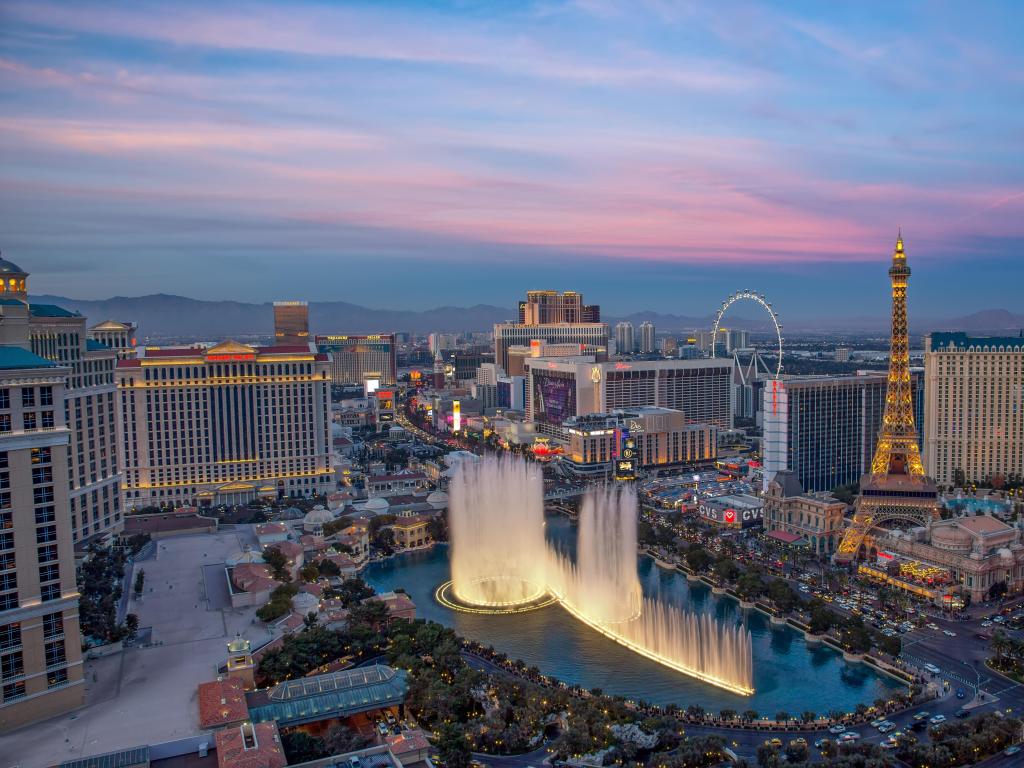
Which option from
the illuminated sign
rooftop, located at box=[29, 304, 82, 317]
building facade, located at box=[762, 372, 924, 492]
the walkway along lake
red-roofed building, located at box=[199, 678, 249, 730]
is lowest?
the walkway along lake

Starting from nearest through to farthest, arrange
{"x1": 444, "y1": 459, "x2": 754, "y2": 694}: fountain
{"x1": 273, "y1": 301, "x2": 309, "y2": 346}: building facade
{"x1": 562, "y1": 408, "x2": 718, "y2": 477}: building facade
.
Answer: {"x1": 444, "y1": 459, "x2": 754, "y2": 694}: fountain
{"x1": 562, "y1": 408, "x2": 718, "y2": 477}: building facade
{"x1": 273, "y1": 301, "x2": 309, "y2": 346}: building facade

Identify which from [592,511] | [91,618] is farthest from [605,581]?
[91,618]

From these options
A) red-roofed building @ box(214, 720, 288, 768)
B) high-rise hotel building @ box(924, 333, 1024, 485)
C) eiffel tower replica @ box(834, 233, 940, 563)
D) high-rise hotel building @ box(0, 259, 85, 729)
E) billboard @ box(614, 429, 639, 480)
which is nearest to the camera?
red-roofed building @ box(214, 720, 288, 768)

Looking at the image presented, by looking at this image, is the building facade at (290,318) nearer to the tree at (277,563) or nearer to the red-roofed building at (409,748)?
the tree at (277,563)

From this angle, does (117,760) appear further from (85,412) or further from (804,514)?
(804,514)

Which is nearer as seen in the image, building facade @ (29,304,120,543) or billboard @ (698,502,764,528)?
building facade @ (29,304,120,543)

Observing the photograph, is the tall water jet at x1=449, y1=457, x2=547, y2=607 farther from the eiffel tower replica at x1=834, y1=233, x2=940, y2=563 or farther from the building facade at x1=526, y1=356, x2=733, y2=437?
the building facade at x1=526, y1=356, x2=733, y2=437

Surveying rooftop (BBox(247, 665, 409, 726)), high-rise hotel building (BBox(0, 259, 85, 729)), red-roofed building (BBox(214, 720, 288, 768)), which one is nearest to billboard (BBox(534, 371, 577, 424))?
rooftop (BBox(247, 665, 409, 726))
